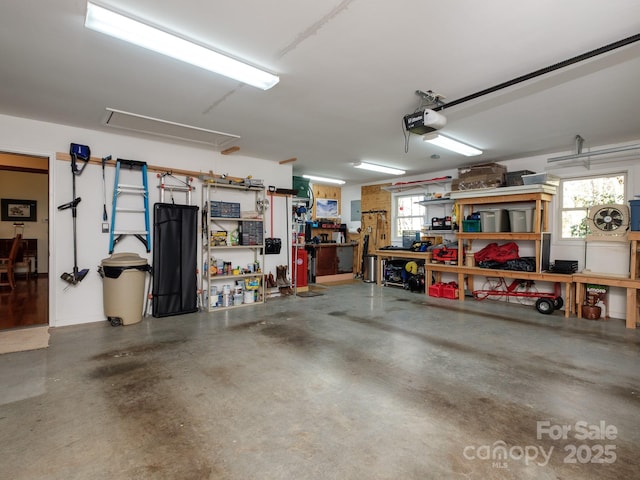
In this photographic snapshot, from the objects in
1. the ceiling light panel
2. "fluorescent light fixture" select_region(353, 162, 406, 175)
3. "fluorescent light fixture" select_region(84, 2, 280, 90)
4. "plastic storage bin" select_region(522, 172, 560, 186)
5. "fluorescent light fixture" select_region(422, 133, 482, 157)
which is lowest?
"plastic storage bin" select_region(522, 172, 560, 186)

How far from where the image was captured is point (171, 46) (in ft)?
8.06

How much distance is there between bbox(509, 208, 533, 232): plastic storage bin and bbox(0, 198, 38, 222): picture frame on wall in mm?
11620

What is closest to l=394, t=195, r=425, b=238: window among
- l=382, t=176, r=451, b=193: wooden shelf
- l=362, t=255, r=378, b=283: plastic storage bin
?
l=382, t=176, r=451, b=193: wooden shelf

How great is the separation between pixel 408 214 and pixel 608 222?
422 centimetres

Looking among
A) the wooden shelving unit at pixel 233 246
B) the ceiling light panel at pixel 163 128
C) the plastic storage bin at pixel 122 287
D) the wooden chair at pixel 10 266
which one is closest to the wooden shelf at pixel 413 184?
the wooden shelving unit at pixel 233 246

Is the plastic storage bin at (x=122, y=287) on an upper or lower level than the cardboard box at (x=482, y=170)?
lower

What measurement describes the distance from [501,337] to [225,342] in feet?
11.2

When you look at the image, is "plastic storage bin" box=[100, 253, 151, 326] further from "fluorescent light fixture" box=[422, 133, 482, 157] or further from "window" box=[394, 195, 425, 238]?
"window" box=[394, 195, 425, 238]

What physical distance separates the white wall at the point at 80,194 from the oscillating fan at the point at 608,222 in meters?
6.78

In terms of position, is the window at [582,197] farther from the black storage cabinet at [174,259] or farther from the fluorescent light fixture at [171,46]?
the black storage cabinet at [174,259]

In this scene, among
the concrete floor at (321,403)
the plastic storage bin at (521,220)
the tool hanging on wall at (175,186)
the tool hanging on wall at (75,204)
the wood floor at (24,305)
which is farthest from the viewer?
the plastic storage bin at (521,220)

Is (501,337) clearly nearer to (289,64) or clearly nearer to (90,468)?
(289,64)

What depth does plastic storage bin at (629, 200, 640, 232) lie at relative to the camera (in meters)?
4.44

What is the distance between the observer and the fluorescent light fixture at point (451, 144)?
471cm
